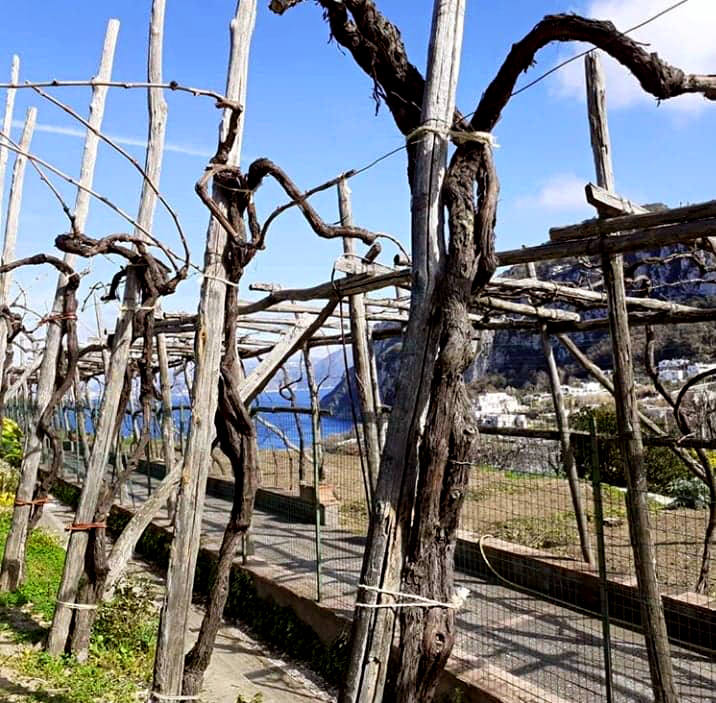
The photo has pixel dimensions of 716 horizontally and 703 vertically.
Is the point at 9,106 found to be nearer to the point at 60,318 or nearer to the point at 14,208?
the point at 14,208

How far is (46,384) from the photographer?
6.88 meters

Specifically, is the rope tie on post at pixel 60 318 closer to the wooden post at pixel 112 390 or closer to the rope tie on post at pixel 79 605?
the wooden post at pixel 112 390

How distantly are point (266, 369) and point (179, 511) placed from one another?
1980 mm

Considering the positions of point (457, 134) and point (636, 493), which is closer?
point (457, 134)

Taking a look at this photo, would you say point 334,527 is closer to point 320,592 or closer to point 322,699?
point 320,592

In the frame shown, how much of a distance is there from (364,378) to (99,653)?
2763mm

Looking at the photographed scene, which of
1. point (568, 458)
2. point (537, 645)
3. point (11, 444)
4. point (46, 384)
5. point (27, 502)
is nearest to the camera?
point (537, 645)

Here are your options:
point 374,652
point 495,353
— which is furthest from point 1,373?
point 495,353

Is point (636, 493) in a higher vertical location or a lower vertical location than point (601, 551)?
higher

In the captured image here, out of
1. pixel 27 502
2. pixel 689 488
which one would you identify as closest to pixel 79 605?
Result: pixel 27 502

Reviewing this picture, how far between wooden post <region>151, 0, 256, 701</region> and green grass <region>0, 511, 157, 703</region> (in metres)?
1.51

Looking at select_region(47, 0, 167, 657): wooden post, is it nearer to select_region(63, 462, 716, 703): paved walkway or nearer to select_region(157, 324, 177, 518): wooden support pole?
select_region(63, 462, 716, 703): paved walkway

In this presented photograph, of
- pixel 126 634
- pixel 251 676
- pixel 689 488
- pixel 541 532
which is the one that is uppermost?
pixel 689 488

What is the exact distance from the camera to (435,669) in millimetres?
2473
